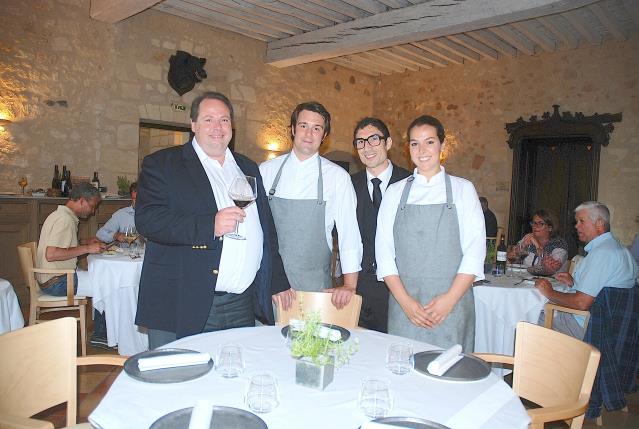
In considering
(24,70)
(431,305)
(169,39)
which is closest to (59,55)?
(24,70)

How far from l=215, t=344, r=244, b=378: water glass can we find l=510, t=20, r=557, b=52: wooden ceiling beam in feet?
23.5

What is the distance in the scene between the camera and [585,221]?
3.50 m

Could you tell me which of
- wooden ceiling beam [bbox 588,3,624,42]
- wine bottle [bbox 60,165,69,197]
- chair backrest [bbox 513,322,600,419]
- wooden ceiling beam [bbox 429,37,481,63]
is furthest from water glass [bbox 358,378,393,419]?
wooden ceiling beam [bbox 429,37,481,63]

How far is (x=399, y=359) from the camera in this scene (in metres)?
1.71

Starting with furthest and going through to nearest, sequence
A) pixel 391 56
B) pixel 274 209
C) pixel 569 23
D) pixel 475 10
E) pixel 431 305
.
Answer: pixel 391 56
pixel 569 23
pixel 475 10
pixel 274 209
pixel 431 305

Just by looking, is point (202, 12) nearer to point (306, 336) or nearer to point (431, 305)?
point (431, 305)

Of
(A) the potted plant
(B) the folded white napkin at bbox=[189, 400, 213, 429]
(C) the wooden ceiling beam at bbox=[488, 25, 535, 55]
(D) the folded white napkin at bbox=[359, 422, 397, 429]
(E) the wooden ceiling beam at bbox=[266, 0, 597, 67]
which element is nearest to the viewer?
(B) the folded white napkin at bbox=[189, 400, 213, 429]

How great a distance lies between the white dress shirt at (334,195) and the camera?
2703mm

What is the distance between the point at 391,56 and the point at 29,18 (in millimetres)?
5743

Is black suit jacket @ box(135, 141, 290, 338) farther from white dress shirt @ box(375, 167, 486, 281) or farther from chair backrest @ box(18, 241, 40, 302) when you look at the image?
chair backrest @ box(18, 241, 40, 302)

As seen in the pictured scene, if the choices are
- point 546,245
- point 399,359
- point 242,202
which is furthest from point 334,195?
point 546,245

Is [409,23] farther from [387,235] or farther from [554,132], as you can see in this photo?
[387,235]

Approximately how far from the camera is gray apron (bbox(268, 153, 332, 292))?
2.71 m

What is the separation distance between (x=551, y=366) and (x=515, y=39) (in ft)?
23.4
